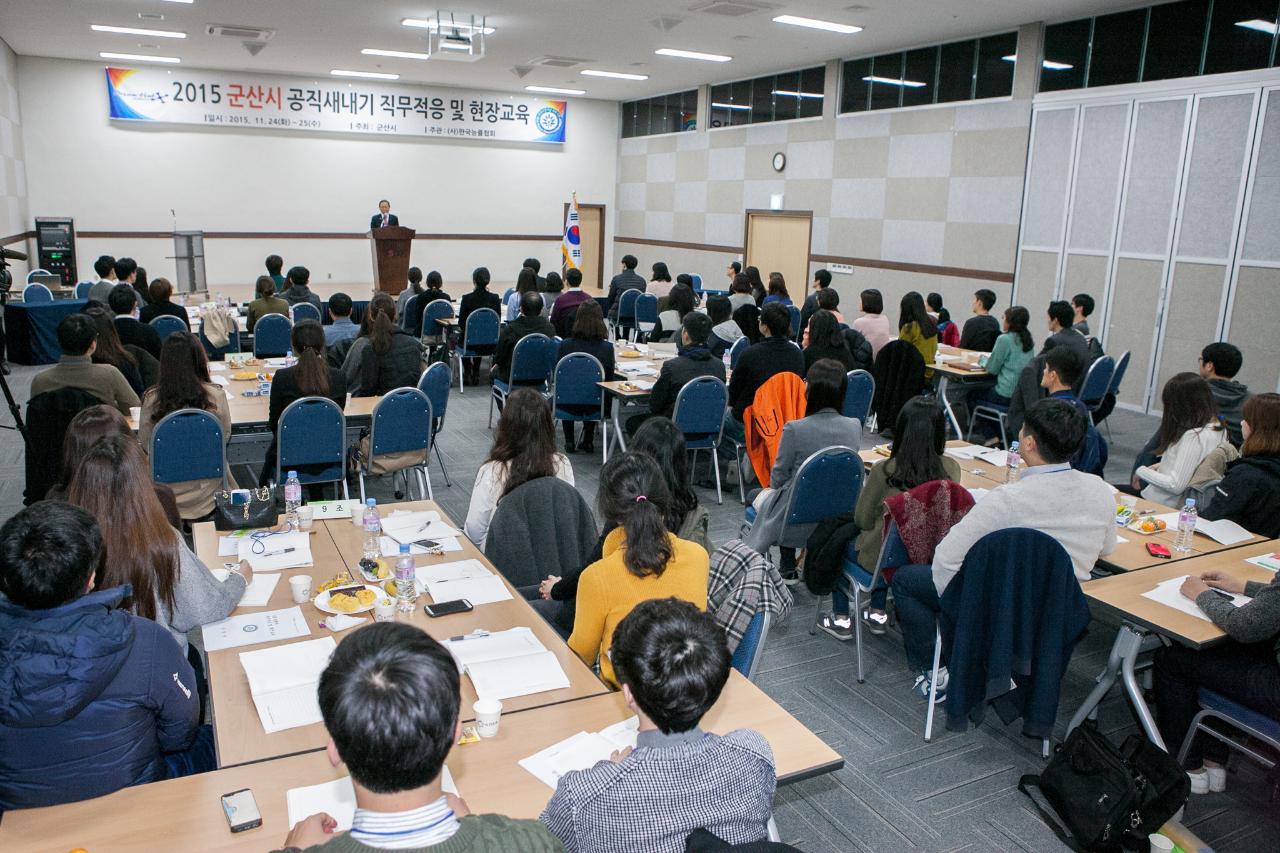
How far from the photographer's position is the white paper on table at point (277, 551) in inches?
125

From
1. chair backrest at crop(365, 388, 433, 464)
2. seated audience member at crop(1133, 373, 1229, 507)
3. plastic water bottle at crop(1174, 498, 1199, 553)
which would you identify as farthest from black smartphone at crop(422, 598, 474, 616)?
seated audience member at crop(1133, 373, 1229, 507)

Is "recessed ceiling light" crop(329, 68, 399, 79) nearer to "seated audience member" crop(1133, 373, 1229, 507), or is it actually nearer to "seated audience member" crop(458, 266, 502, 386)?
"seated audience member" crop(458, 266, 502, 386)

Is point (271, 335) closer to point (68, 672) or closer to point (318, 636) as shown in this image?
point (318, 636)

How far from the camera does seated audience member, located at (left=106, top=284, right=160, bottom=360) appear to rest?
658cm

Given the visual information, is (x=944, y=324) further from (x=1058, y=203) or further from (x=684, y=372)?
(x=684, y=372)

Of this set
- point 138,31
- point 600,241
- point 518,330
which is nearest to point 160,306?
point 518,330

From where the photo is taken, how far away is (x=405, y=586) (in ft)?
9.39

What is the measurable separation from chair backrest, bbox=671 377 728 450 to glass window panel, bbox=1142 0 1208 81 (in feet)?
21.1

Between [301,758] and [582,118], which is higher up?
[582,118]

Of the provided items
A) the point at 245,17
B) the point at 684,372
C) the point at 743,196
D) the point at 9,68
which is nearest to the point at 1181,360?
the point at 684,372

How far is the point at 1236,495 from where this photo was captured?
3.93 meters

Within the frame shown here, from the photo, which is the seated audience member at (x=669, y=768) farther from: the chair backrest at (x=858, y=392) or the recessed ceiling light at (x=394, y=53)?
the recessed ceiling light at (x=394, y=53)

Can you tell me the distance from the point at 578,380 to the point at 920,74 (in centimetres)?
763

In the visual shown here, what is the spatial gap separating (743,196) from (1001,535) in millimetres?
12728
